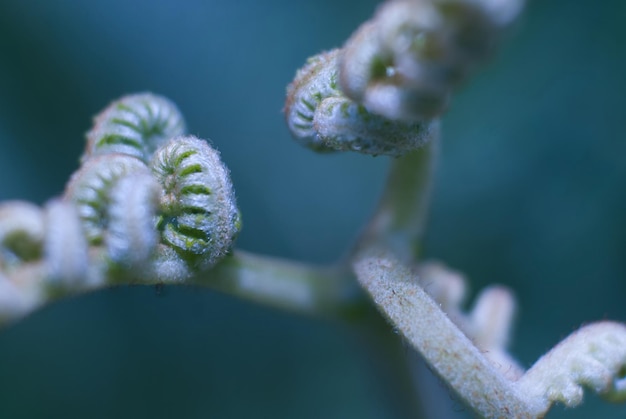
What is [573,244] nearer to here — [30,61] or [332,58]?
[332,58]

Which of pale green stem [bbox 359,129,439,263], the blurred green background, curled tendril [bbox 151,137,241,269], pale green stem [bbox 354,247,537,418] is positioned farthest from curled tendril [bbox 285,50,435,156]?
the blurred green background

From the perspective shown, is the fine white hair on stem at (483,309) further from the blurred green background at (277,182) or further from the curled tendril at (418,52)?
the curled tendril at (418,52)

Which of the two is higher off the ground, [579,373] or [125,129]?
[125,129]

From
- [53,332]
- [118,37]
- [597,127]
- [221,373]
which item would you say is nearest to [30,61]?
[118,37]

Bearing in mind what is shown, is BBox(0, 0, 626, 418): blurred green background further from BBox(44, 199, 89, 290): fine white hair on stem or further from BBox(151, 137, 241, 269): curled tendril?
BBox(44, 199, 89, 290): fine white hair on stem

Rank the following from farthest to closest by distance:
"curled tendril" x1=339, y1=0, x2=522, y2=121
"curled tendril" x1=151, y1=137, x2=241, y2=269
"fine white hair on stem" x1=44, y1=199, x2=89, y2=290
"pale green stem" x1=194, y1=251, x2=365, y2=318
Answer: "pale green stem" x1=194, y1=251, x2=365, y2=318
"curled tendril" x1=151, y1=137, x2=241, y2=269
"fine white hair on stem" x1=44, y1=199, x2=89, y2=290
"curled tendril" x1=339, y1=0, x2=522, y2=121
